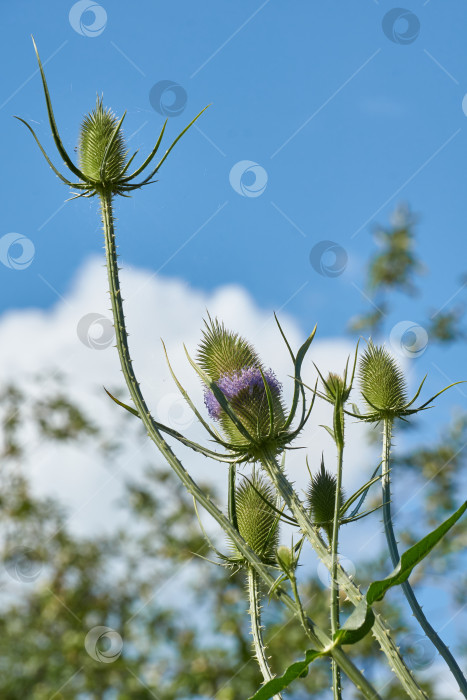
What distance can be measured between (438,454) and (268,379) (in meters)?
4.45

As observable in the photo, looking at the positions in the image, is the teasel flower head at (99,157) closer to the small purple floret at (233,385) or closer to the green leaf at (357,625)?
the small purple floret at (233,385)

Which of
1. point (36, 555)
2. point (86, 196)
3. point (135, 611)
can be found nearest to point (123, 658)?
point (135, 611)

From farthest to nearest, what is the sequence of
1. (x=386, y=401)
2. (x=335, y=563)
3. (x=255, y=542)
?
(x=386, y=401), (x=255, y=542), (x=335, y=563)

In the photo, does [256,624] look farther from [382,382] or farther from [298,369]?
[382,382]

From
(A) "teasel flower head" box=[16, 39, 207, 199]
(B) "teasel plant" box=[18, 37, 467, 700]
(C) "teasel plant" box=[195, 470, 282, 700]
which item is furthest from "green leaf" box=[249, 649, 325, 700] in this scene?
(A) "teasel flower head" box=[16, 39, 207, 199]

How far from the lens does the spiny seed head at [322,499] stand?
127cm

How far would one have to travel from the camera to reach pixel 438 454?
18.0ft

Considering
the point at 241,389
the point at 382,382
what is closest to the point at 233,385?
the point at 241,389

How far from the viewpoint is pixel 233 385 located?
1.32m

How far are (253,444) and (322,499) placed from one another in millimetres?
204

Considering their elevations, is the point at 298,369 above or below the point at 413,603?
above

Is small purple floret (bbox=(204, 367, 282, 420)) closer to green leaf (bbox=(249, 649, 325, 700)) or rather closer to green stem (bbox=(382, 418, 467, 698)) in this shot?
green stem (bbox=(382, 418, 467, 698))

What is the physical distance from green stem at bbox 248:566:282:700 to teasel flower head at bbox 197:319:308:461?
0.23 meters

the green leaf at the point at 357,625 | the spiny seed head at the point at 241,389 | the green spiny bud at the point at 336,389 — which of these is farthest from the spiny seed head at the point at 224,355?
the green leaf at the point at 357,625
